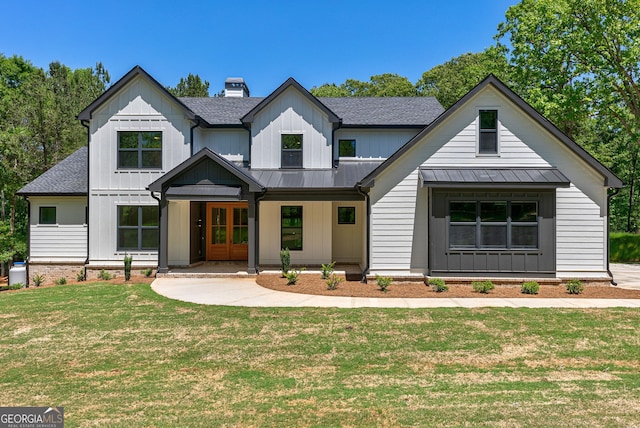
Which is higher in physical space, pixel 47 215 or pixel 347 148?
pixel 347 148

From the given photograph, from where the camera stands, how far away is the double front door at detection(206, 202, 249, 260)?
1675 centimetres

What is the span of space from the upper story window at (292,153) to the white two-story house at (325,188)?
0.14ft

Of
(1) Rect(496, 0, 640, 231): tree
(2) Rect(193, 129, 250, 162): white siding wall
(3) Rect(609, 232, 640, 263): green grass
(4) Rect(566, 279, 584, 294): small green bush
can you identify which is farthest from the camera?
(3) Rect(609, 232, 640, 263): green grass

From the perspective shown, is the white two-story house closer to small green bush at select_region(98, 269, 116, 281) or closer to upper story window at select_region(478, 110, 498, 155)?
upper story window at select_region(478, 110, 498, 155)

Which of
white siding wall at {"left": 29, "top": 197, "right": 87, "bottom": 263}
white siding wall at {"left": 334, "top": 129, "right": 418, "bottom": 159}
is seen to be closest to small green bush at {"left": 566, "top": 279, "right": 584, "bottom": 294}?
white siding wall at {"left": 334, "top": 129, "right": 418, "bottom": 159}

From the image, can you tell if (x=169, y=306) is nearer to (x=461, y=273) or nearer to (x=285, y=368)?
(x=285, y=368)

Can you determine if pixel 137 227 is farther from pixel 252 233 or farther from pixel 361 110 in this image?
pixel 361 110

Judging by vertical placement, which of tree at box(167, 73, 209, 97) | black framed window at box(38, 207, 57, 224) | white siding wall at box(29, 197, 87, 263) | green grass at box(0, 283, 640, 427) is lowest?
green grass at box(0, 283, 640, 427)

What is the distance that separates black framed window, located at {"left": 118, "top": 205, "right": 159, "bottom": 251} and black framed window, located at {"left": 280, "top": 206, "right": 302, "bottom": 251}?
5.15 m

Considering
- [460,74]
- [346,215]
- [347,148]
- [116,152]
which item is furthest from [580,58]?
[116,152]

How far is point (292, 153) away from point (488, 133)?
7631 millimetres

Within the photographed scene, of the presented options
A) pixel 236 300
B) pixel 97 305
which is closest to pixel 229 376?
pixel 236 300

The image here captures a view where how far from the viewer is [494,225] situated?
12.0 metres

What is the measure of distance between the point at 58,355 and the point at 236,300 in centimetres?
419
